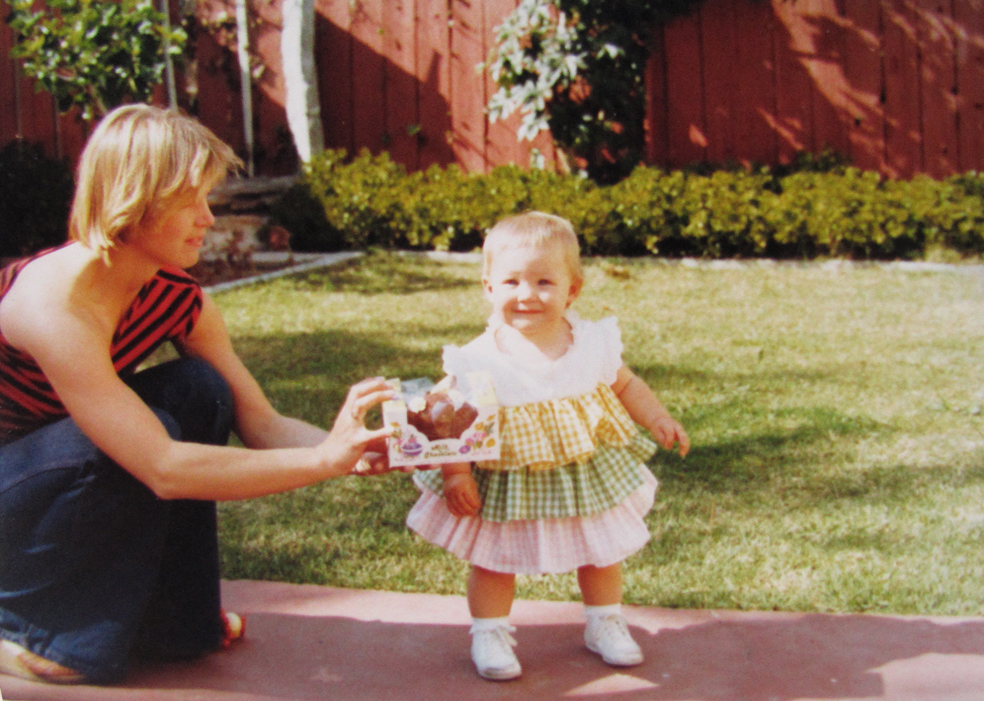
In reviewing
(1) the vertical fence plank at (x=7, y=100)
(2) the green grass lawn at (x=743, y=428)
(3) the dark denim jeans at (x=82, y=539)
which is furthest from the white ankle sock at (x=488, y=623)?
(1) the vertical fence plank at (x=7, y=100)

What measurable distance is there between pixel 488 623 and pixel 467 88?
22.9 feet

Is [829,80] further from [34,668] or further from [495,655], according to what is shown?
[34,668]

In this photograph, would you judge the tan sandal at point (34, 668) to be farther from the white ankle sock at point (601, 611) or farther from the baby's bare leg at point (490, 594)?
the white ankle sock at point (601, 611)

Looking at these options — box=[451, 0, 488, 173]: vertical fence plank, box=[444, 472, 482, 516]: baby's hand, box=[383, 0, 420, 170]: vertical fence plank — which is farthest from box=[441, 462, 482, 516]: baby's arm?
box=[383, 0, 420, 170]: vertical fence plank

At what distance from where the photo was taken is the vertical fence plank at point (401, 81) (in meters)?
8.56

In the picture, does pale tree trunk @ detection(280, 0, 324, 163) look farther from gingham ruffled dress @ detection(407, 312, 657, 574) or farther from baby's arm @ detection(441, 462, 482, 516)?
baby's arm @ detection(441, 462, 482, 516)

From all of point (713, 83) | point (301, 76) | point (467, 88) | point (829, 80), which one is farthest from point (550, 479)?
point (829, 80)

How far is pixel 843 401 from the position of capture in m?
3.78

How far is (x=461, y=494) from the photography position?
1.96 metres

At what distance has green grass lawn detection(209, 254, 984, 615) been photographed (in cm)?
248

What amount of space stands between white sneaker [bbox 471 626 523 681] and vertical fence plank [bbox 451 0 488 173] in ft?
22.2

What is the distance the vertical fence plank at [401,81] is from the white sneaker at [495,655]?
710 cm

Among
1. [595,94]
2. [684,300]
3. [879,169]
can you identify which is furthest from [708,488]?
[879,169]

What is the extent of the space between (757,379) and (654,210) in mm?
2961
